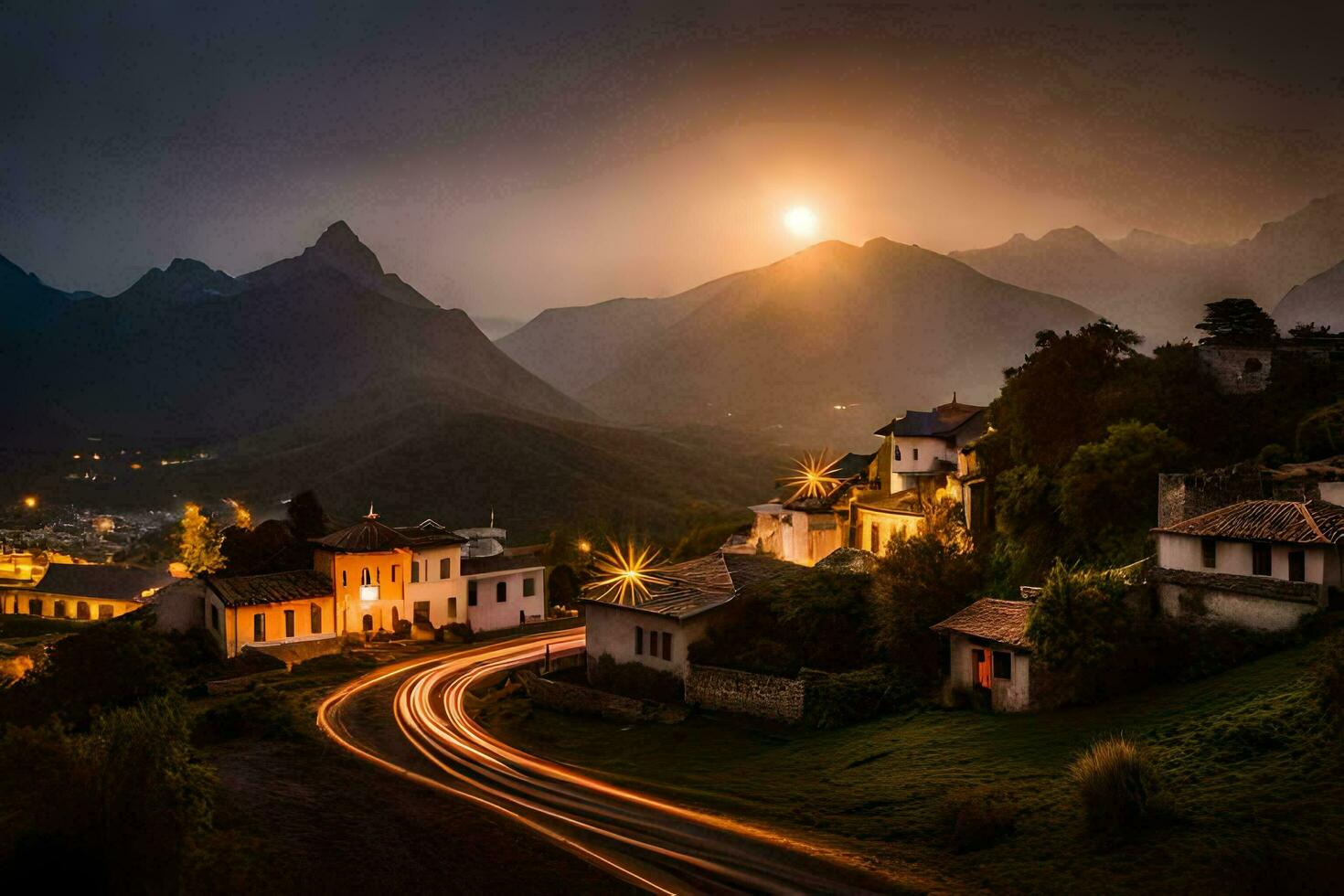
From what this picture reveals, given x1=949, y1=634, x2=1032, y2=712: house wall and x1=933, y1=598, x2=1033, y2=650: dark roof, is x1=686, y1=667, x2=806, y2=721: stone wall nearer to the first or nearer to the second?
x1=949, y1=634, x2=1032, y2=712: house wall

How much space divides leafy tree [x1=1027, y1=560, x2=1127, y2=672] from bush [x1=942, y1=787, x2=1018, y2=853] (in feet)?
22.5

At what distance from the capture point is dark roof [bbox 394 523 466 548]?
56.2m

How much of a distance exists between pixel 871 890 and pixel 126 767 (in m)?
15.1

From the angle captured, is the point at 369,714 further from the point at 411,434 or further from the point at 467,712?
the point at 411,434

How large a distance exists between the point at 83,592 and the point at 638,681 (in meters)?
66.8

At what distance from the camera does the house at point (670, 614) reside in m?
37.2

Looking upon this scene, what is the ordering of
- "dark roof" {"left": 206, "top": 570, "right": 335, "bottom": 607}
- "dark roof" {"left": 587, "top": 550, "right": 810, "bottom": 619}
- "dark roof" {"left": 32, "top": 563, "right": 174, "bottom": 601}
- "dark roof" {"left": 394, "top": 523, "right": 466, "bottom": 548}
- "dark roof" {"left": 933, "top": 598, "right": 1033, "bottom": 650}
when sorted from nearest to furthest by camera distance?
"dark roof" {"left": 933, "top": 598, "right": 1033, "bottom": 650}, "dark roof" {"left": 587, "top": 550, "right": 810, "bottom": 619}, "dark roof" {"left": 206, "top": 570, "right": 335, "bottom": 607}, "dark roof" {"left": 394, "top": 523, "right": 466, "bottom": 548}, "dark roof" {"left": 32, "top": 563, "right": 174, "bottom": 601}

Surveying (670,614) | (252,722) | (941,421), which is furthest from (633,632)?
(941,421)

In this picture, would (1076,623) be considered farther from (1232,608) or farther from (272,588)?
(272,588)

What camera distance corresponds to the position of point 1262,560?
2631 centimetres

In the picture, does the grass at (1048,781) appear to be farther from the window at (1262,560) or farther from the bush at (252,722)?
the bush at (252,722)

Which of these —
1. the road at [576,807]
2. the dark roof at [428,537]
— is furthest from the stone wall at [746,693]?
the dark roof at [428,537]

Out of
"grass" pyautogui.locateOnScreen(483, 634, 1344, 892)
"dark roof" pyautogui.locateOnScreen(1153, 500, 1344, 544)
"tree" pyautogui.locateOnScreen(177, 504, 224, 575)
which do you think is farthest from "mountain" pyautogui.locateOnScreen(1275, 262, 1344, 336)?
"tree" pyautogui.locateOnScreen(177, 504, 224, 575)

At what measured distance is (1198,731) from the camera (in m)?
21.2
